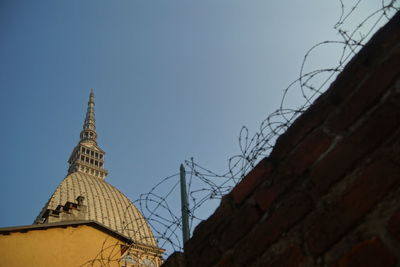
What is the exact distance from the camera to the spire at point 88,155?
55.6 meters

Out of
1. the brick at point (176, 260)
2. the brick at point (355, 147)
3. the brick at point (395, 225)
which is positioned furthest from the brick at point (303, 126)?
the brick at point (176, 260)

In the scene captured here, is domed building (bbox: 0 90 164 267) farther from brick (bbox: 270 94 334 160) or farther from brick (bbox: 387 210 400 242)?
brick (bbox: 387 210 400 242)

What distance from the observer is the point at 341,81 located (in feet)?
4.60

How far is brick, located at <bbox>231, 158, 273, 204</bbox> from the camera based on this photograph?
160 cm

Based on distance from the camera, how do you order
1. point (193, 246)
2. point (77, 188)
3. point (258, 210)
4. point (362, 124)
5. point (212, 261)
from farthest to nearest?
point (77, 188) < point (193, 246) < point (212, 261) < point (258, 210) < point (362, 124)

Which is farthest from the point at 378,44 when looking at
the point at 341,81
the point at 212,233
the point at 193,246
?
the point at 193,246

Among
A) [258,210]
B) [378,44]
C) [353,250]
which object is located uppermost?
[378,44]

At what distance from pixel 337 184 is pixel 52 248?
8796 millimetres

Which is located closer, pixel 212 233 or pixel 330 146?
pixel 330 146

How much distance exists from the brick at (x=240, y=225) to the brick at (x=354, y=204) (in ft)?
1.04

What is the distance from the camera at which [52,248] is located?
8711 millimetres

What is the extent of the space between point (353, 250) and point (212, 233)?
77 centimetres

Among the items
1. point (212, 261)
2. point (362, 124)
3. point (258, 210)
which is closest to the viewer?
point (362, 124)

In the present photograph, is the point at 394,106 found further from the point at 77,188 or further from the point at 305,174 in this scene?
the point at 77,188
